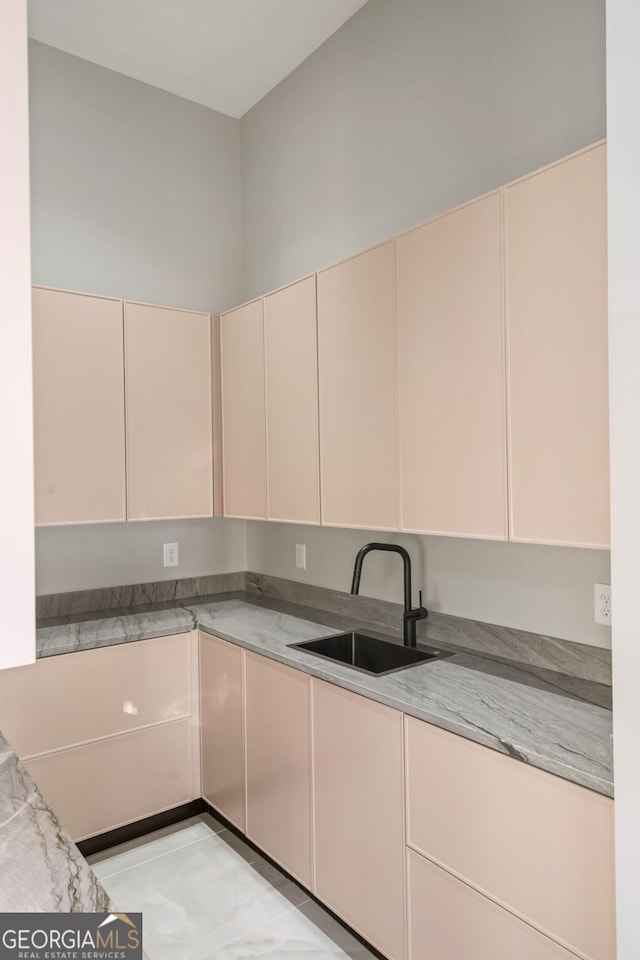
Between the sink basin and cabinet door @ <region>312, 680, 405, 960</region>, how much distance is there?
0.30 m

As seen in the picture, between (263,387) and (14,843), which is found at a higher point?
(263,387)

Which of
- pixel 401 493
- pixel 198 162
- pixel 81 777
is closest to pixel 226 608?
pixel 81 777

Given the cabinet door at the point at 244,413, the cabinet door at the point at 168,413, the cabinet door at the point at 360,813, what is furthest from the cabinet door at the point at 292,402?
the cabinet door at the point at 360,813

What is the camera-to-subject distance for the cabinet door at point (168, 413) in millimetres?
2555

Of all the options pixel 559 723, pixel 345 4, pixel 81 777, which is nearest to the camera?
pixel 559 723

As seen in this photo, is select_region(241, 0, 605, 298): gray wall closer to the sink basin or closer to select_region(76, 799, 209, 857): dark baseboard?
the sink basin

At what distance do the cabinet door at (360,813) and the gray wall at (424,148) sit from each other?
56cm

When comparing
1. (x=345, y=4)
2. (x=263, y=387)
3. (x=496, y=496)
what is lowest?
(x=496, y=496)

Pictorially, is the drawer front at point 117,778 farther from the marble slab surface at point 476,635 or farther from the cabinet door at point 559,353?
the cabinet door at point 559,353

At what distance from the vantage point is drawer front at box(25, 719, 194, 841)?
2.24 m

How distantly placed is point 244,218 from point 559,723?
2.83 metres

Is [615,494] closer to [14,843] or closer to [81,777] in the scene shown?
[14,843]

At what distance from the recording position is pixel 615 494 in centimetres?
108

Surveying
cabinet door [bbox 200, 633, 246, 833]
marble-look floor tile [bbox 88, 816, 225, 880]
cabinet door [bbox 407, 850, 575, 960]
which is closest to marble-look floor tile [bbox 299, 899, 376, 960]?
cabinet door [bbox 407, 850, 575, 960]
